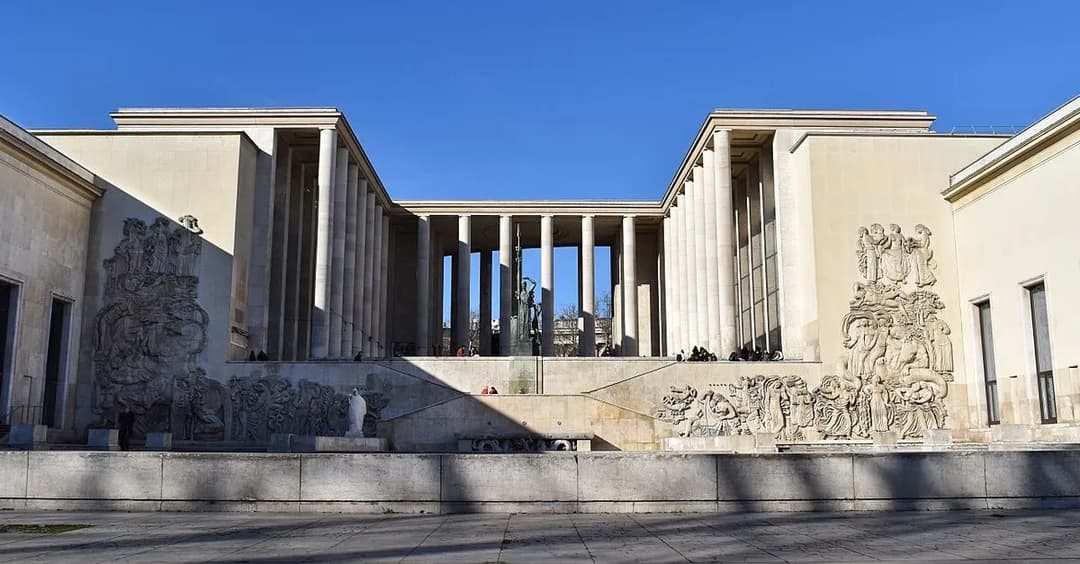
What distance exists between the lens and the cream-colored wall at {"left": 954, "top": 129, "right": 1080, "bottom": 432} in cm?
2634

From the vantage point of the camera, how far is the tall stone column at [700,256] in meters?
38.9

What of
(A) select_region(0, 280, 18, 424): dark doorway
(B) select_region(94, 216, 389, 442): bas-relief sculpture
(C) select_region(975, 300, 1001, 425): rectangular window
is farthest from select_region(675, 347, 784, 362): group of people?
(A) select_region(0, 280, 18, 424): dark doorway

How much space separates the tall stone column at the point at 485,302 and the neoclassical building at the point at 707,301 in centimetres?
1400

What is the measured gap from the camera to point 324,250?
35.9 meters

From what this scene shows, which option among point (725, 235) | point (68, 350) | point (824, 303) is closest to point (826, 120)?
point (725, 235)

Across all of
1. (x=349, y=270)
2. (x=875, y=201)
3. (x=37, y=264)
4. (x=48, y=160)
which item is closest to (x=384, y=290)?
(x=349, y=270)

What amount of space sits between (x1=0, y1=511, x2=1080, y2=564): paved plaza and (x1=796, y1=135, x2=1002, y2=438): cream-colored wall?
2074 cm

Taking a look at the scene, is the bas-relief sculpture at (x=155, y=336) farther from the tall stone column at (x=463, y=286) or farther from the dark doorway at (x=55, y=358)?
the tall stone column at (x=463, y=286)

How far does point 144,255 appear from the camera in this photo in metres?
31.9

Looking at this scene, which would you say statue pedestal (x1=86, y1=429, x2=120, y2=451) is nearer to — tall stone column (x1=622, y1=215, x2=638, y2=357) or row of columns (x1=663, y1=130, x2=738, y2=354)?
row of columns (x1=663, y1=130, x2=738, y2=354)

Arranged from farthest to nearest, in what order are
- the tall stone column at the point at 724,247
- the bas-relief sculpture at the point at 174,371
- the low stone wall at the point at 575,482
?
the tall stone column at the point at 724,247
the bas-relief sculpture at the point at 174,371
the low stone wall at the point at 575,482

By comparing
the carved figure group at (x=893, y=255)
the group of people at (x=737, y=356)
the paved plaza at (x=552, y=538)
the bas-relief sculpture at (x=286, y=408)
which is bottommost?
the paved plaza at (x=552, y=538)

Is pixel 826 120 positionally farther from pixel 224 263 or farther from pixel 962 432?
pixel 224 263

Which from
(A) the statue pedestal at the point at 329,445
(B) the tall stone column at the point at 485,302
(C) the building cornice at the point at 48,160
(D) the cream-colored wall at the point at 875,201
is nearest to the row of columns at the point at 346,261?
(B) the tall stone column at the point at 485,302
